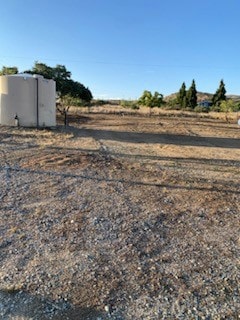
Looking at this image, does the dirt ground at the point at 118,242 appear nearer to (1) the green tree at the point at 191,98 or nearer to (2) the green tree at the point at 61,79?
(2) the green tree at the point at 61,79

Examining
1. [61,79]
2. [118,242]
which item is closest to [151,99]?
[61,79]

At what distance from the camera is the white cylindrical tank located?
16.1m

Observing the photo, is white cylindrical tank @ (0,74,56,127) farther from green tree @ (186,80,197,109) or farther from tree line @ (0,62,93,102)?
green tree @ (186,80,197,109)

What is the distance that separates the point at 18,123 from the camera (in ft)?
53.9

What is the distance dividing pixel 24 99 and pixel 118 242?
14036 mm

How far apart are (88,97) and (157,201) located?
26812mm

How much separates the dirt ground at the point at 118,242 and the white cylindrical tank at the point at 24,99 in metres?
9.62

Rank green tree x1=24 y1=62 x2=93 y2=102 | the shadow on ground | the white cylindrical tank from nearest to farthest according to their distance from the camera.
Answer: the shadow on ground, the white cylindrical tank, green tree x1=24 y1=62 x2=93 y2=102

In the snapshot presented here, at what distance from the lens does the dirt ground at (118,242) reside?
2.59 m

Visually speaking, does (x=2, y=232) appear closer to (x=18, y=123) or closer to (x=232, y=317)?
(x=232, y=317)

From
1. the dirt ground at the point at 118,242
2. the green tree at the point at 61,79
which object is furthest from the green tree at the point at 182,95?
the dirt ground at the point at 118,242

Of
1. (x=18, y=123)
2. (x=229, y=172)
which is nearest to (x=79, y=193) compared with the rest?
(x=229, y=172)

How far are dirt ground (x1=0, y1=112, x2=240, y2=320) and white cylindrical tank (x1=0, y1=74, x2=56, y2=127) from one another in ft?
31.6

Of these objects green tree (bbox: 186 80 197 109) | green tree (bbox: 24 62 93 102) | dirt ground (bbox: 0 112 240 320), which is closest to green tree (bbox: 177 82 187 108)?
green tree (bbox: 186 80 197 109)
